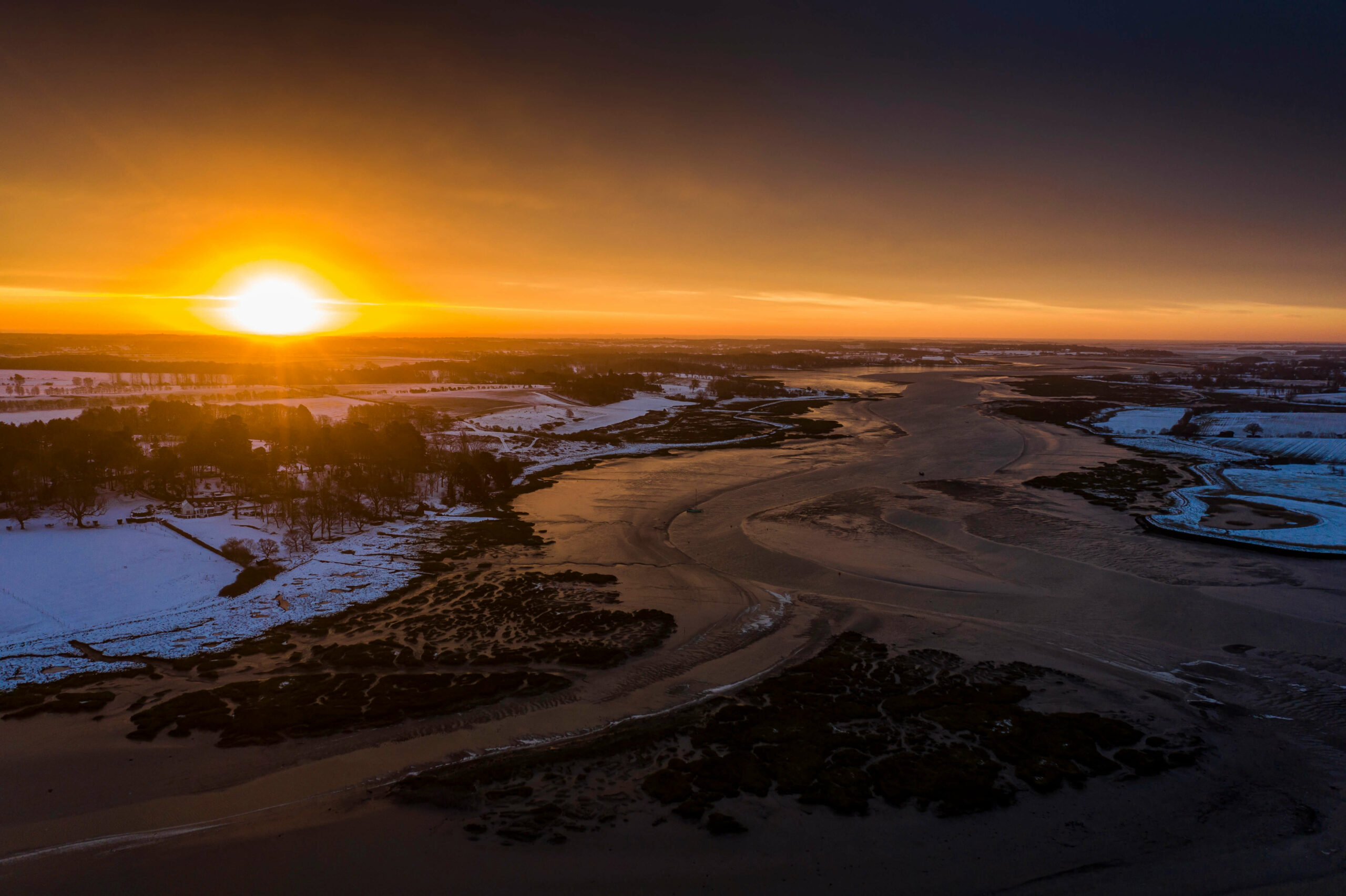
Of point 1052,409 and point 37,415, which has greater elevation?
point 1052,409

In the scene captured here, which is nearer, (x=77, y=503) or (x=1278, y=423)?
(x=77, y=503)

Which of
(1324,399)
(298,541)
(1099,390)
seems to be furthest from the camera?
(1099,390)

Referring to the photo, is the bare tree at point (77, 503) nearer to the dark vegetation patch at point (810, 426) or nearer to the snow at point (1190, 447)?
the dark vegetation patch at point (810, 426)

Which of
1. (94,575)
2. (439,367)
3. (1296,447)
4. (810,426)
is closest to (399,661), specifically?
(94,575)

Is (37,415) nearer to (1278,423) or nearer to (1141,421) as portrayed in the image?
(1141,421)

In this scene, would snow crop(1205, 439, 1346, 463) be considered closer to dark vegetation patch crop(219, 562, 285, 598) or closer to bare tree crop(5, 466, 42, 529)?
dark vegetation patch crop(219, 562, 285, 598)

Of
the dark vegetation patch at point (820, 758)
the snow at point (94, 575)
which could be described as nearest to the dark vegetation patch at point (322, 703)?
the dark vegetation patch at point (820, 758)
